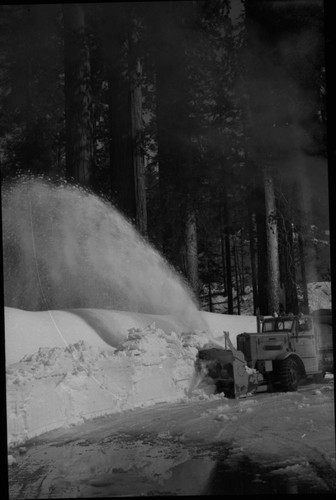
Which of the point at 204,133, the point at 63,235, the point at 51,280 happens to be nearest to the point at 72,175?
the point at 63,235

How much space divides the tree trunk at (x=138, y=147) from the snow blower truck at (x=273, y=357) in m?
3.36

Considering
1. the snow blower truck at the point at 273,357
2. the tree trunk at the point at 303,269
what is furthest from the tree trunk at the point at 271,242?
the snow blower truck at the point at 273,357

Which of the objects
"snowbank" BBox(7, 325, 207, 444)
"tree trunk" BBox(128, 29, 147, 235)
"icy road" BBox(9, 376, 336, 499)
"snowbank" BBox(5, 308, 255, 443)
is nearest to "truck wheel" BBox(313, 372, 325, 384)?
"snowbank" BBox(5, 308, 255, 443)

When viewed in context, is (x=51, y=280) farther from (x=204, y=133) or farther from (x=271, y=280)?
(x=204, y=133)

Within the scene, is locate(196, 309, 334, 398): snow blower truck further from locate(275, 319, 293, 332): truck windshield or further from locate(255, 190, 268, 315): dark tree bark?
locate(255, 190, 268, 315): dark tree bark

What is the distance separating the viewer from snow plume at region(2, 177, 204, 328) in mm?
10445

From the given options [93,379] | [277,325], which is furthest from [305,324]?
[93,379]

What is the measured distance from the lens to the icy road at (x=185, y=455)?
4863 millimetres

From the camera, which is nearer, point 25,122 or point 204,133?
point 25,122

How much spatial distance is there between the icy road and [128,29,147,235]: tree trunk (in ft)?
16.3

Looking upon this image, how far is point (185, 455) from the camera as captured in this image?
226 inches

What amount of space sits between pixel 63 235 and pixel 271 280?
462cm

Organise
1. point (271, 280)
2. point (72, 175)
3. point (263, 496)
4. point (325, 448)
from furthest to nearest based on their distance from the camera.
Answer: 1. point (271, 280)
2. point (72, 175)
3. point (325, 448)
4. point (263, 496)

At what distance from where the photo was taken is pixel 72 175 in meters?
11.2
